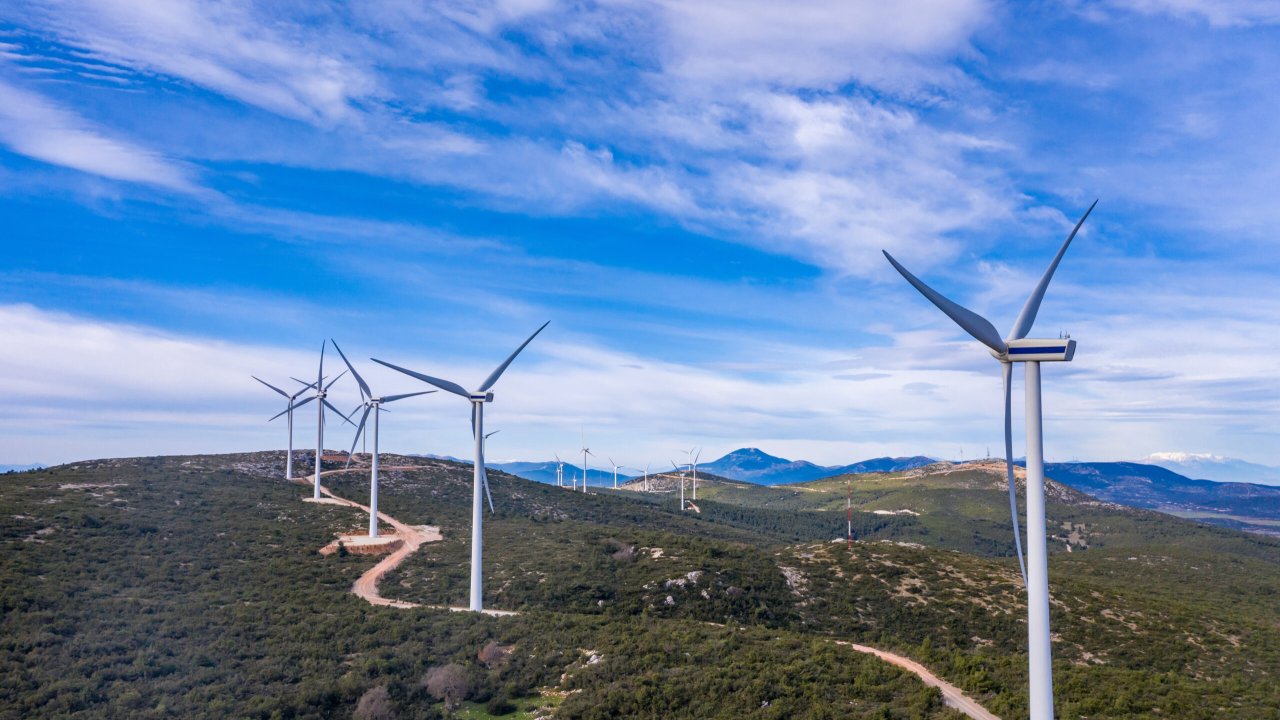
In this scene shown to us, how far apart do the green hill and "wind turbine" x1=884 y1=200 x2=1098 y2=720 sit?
8143 mm

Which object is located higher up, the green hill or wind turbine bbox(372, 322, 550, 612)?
wind turbine bbox(372, 322, 550, 612)

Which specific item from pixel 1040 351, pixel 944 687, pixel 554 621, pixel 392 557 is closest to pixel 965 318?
pixel 1040 351

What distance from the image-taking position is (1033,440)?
23156 millimetres

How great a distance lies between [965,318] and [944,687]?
21.6m

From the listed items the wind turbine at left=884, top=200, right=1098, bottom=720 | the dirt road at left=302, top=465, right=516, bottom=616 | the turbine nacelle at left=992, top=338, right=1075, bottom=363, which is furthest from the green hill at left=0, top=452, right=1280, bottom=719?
the turbine nacelle at left=992, top=338, right=1075, bottom=363

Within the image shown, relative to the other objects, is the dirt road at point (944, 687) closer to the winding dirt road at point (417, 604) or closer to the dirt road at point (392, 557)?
the winding dirt road at point (417, 604)

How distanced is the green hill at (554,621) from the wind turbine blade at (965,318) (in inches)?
647

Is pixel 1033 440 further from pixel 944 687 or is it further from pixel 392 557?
pixel 392 557

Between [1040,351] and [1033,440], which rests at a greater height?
[1040,351]

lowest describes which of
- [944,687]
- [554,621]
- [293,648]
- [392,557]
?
[392,557]

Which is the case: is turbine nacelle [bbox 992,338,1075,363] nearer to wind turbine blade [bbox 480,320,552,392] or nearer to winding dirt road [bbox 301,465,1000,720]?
winding dirt road [bbox 301,465,1000,720]

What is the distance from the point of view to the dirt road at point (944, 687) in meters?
30.9

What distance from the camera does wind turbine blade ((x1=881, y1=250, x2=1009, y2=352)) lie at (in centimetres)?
2322

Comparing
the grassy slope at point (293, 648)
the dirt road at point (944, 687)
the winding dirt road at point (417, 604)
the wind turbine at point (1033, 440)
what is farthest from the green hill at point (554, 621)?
the wind turbine at point (1033, 440)
